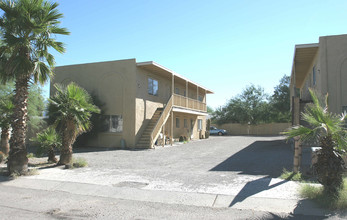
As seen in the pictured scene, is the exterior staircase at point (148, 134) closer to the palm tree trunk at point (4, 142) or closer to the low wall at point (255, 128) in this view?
the palm tree trunk at point (4, 142)

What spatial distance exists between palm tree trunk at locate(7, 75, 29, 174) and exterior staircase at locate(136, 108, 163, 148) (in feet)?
32.2

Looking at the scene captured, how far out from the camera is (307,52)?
16.4 meters

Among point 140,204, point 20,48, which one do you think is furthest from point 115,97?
point 140,204

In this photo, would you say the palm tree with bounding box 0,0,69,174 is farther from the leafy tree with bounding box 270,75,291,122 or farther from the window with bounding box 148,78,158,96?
the leafy tree with bounding box 270,75,291,122

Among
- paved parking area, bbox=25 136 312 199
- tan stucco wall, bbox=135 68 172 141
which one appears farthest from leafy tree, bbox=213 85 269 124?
paved parking area, bbox=25 136 312 199

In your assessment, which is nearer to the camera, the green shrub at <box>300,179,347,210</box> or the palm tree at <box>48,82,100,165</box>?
the green shrub at <box>300,179,347,210</box>

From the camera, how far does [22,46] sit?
9586 millimetres

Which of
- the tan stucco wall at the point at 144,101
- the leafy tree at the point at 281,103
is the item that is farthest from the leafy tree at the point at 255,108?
the tan stucco wall at the point at 144,101

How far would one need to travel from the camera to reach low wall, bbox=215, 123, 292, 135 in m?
41.5

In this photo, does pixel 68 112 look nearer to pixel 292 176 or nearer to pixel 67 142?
pixel 67 142

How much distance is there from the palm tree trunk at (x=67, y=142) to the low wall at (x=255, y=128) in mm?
35286

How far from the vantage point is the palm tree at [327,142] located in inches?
227

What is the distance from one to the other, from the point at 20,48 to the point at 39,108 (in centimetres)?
891

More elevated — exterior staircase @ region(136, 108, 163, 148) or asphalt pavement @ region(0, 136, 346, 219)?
exterior staircase @ region(136, 108, 163, 148)
